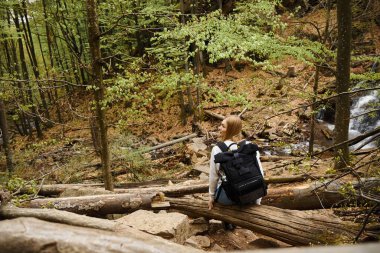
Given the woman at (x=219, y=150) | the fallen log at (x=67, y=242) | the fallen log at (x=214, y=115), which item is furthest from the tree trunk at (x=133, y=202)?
the fallen log at (x=214, y=115)

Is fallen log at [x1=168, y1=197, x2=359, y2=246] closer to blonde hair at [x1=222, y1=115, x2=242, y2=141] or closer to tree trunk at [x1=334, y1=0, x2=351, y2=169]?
blonde hair at [x1=222, y1=115, x2=242, y2=141]

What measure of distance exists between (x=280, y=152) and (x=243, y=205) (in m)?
8.65

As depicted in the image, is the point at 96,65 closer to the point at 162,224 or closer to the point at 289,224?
the point at 162,224

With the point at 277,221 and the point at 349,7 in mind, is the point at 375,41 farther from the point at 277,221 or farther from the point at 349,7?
the point at 277,221

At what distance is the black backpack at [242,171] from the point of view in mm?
4215

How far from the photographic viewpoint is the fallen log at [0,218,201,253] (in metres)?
2.12

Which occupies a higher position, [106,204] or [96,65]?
[96,65]

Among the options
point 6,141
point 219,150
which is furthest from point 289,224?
point 6,141

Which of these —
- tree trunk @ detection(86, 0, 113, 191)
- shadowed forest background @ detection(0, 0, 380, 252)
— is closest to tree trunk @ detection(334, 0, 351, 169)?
shadowed forest background @ detection(0, 0, 380, 252)

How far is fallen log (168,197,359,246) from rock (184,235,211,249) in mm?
388

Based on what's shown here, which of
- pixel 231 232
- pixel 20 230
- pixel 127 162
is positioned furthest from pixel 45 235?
pixel 127 162

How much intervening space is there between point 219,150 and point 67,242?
2.65 metres

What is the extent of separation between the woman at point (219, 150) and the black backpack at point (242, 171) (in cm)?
15

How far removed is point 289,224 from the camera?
4.28 metres
